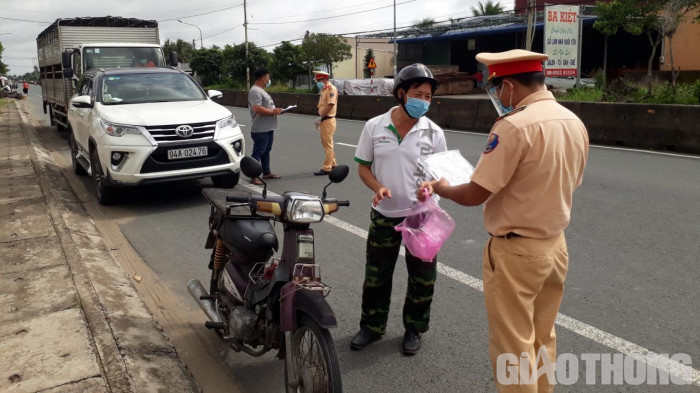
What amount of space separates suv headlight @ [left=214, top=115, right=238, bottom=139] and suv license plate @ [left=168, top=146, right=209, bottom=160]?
26cm

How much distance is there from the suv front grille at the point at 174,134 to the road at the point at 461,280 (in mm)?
884

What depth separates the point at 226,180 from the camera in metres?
8.69

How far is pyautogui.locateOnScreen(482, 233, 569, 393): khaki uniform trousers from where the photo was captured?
8.55 feet

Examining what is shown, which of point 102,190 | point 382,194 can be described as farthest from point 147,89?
point 382,194

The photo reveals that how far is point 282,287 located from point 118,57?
12835 mm

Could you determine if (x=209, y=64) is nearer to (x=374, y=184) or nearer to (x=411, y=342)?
(x=374, y=184)

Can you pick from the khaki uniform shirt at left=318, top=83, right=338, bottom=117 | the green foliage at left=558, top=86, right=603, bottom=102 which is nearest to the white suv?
the khaki uniform shirt at left=318, top=83, right=338, bottom=117

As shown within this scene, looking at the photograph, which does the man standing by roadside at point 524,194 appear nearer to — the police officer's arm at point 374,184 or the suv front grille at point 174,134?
the police officer's arm at point 374,184

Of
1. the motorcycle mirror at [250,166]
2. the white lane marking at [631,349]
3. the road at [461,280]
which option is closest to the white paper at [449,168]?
the motorcycle mirror at [250,166]

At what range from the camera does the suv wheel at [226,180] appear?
858 centimetres

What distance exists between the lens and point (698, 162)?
10422mm

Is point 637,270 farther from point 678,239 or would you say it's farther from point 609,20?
point 609,20

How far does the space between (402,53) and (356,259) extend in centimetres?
4673

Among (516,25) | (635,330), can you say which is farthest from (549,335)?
(516,25)
